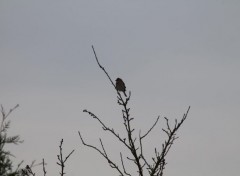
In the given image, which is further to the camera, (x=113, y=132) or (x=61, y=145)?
(x=61, y=145)

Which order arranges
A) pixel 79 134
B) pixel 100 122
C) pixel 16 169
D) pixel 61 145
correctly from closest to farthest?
pixel 79 134, pixel 100 122, pixel 61 145, pixel 16 169

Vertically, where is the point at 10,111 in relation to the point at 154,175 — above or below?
above

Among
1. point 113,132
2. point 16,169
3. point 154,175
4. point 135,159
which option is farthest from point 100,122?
point 16,169

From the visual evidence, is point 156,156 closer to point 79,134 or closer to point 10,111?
point 79,134

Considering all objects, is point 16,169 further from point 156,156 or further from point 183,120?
point 183,120

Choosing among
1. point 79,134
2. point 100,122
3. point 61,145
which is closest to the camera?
point 79,134

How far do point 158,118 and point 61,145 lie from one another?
1.87 m

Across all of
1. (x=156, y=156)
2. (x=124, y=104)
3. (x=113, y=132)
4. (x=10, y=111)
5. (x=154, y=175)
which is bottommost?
(x=154, y=175)

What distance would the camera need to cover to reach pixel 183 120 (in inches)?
144

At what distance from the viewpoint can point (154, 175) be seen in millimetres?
3596

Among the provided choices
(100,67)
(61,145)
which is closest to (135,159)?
(100,67)

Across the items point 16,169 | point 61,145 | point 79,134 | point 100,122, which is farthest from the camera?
point 16,169

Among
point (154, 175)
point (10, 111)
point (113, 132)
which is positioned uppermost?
point (10, 111)

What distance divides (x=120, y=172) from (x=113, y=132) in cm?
53
